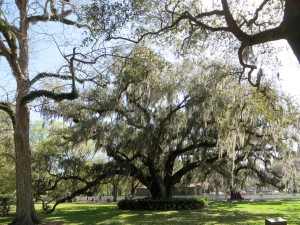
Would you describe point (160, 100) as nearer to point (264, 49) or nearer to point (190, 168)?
point (190, 168)

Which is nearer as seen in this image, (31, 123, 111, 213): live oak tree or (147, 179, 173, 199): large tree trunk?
(31, 123, 111, 213): live oak tree

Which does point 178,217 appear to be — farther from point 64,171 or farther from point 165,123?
Answer: point 64,171

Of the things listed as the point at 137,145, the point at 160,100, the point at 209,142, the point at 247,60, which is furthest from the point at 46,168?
the point at 247,60

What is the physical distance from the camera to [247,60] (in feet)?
34.6

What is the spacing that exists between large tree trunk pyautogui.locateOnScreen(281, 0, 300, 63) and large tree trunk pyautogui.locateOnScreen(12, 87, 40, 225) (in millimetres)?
9321

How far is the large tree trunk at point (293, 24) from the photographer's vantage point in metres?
5.27

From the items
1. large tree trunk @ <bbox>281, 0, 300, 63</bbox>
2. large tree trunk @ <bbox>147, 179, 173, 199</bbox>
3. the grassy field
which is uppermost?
large tree trunk @ <bbox>281, 0, 300, 63</bbox>

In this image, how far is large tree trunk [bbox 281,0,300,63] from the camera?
5.27m

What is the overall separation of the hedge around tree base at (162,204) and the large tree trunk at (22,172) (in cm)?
862

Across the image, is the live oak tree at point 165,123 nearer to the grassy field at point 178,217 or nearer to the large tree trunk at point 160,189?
the large tree trunk at point 160,189

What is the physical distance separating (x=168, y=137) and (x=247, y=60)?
9565 mm

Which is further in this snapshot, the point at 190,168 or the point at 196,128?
the point at 190,168

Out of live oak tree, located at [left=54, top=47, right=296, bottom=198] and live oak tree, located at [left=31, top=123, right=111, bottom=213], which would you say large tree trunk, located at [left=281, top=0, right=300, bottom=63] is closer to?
live oak tree, located at [left=54, top=47, right=296, bottom=198]

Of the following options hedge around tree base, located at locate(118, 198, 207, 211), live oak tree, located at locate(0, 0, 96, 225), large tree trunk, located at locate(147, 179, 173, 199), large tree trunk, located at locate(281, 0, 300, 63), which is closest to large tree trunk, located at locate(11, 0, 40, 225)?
live oak tree, located at locate(0, 0, 96, 225)
